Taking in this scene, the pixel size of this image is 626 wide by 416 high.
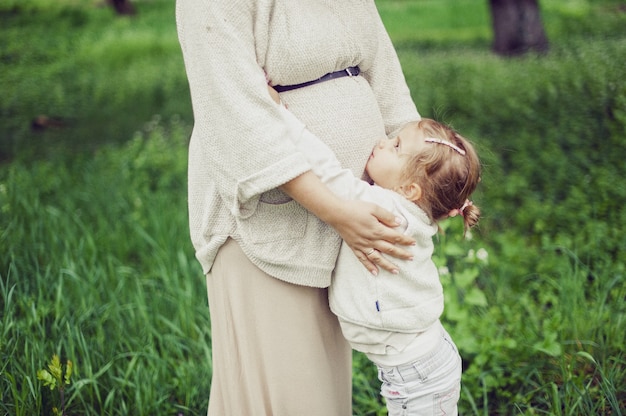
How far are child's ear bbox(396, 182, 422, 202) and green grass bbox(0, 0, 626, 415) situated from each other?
371 mm

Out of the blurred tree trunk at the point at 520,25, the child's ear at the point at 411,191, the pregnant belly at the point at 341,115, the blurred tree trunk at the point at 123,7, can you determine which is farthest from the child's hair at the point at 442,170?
the blurred tree trunk at the point at 123,7

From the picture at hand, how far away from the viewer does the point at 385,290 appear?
4.99 feet

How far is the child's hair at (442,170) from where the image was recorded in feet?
5.05

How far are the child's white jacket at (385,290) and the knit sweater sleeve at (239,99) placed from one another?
15cm

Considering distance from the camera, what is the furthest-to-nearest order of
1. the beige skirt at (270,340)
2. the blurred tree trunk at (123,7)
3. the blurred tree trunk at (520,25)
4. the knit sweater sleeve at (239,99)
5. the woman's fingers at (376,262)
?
the blurred tree trunk at (123,7)
the blurred tree trunk at (520,25)
the beige skirt at (270,340)
the woman's fingers at (376,262)
the knit sweater sleeve at (239,99)

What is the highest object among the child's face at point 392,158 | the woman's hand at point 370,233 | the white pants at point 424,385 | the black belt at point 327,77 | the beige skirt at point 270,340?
the black belt at point 327,77

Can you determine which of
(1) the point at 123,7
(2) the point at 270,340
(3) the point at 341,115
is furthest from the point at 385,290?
(1) the point at 123,7

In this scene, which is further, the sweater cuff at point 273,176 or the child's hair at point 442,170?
the child's hair at point 442,170

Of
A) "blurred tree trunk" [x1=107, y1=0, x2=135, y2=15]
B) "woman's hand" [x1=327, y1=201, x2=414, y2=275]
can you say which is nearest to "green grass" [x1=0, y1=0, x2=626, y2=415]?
"woman's hand" [x1=327, y1=201, x2=414, y2=275]

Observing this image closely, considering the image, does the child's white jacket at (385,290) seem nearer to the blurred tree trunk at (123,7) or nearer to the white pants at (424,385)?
the white pants at (424,385)

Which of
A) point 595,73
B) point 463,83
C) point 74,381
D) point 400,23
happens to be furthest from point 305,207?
point 400,23

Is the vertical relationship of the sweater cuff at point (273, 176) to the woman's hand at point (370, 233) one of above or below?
above

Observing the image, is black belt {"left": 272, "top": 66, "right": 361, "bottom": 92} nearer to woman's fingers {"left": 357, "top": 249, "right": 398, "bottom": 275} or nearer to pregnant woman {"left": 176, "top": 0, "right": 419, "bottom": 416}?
pregnant woman {"left": 176, "top": 0, "right": 419, "bottom": 416}

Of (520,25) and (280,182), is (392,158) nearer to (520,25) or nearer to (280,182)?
(280,182)
